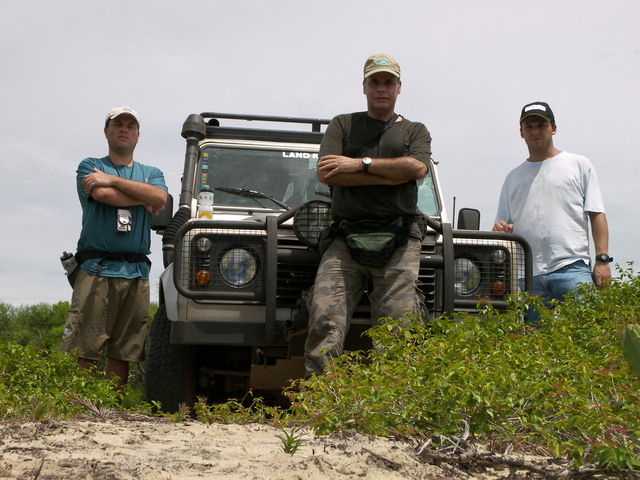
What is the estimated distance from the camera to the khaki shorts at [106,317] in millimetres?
5531

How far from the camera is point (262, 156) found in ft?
21.2

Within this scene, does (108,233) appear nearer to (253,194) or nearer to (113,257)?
(113,257)

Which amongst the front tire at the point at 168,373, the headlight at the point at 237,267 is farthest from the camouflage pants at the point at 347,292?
the front tire at the point at 168,373

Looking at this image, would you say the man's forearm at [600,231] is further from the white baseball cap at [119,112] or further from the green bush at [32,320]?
the green bush at [32,320]

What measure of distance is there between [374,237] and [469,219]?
173 centimetres

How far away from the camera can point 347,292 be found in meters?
4.75

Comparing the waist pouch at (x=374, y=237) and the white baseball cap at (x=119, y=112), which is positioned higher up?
the white baseball cap at (x=119, y=112)

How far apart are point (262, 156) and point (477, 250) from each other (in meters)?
1.91

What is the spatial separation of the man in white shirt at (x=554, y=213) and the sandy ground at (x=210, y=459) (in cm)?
280

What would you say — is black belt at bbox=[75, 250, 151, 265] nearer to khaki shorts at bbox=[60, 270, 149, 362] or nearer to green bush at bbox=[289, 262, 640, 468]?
khaki shorts at bbox=[60, 270, 149, 362]

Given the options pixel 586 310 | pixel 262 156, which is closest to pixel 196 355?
pixel 262 156

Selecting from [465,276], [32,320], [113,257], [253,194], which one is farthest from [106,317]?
[32,320]

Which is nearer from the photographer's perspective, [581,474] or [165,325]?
[581,474]

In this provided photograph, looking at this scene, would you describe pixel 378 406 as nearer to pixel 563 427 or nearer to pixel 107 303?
pixel 563 427
